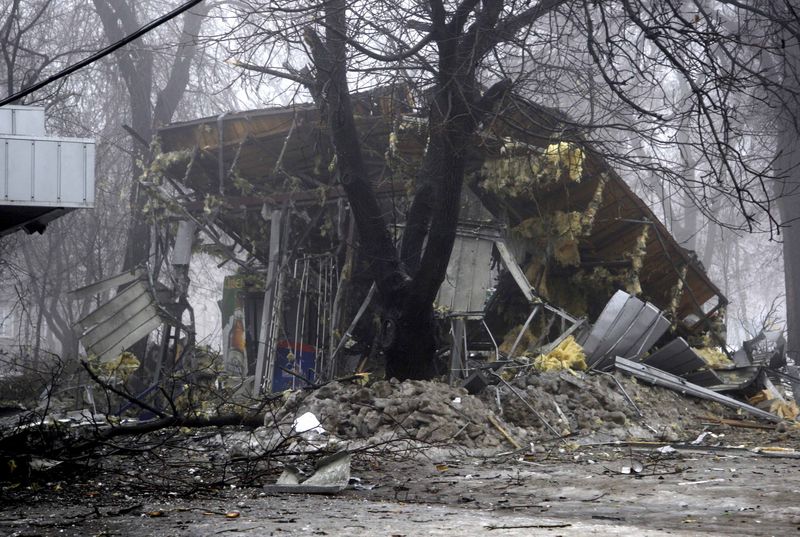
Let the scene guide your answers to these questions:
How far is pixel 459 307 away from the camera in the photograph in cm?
1214

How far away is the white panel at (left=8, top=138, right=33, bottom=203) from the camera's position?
27.6 feet

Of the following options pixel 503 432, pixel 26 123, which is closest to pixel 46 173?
pixel 26 123

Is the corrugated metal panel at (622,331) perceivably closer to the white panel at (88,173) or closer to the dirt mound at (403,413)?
the dirt mound at (403,413)

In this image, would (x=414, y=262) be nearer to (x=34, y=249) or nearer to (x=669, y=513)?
(x=669, y=513)

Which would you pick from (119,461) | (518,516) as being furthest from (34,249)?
(518,516)

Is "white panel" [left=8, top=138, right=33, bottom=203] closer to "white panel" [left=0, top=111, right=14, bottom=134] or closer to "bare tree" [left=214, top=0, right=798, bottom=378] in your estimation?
"white panel" [left=0, top=111, right=14, bottom=134]

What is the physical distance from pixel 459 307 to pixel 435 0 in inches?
186

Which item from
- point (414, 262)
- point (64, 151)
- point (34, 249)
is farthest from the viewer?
point (34, 249)

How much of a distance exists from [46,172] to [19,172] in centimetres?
25

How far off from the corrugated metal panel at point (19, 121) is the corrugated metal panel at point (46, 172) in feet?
1.11

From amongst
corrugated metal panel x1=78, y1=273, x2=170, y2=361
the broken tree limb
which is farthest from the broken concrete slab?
corrugated metal panel x1=78, y1=273, x2=170, y2=361

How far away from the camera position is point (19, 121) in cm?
898

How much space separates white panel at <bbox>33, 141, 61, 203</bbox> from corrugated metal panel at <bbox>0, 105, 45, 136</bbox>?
368mm

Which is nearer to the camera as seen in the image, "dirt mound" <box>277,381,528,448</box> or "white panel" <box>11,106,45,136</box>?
"dirt mound" <box>277,381,528,448</box>
